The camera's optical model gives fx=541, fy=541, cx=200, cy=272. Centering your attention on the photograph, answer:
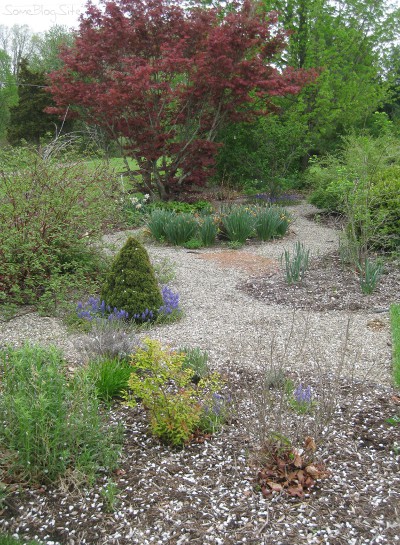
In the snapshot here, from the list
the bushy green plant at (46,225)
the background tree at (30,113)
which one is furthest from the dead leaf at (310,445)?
the background tree at (30,113)

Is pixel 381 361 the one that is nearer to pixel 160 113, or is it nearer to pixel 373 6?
pixel 160 113

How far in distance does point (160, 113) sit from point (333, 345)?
8.11 meters

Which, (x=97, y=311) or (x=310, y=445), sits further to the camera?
(x=97, y=311)

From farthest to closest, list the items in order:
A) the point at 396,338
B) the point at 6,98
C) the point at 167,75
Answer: the point at 6,98 < the point at 167,75 < the point at 396,338

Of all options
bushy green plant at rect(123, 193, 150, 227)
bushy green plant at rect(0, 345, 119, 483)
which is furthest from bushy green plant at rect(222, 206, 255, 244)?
bushy green plant at rect(0, 345, 119, 483)

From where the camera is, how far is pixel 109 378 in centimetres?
365

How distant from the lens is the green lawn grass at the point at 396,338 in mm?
4088

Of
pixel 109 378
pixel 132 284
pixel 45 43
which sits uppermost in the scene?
pixel 45 43

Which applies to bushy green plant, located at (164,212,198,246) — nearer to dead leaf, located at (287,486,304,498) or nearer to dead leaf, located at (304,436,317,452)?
dead leaf, located at (304,436,317,452)

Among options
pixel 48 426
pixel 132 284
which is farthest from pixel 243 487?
pixel 132 284

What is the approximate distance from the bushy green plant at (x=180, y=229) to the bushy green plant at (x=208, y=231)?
18cm

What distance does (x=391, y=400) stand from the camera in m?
3.65

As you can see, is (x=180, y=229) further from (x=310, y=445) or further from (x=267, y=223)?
(x=310, y=445)

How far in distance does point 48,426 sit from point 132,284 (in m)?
2.64
